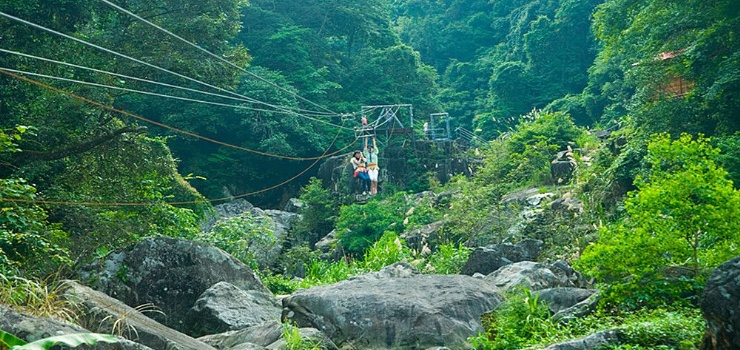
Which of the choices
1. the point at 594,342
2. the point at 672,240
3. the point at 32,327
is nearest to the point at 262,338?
the point at 32,327

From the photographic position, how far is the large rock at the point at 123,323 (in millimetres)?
7680

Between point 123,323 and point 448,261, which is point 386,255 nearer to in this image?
point 448,261

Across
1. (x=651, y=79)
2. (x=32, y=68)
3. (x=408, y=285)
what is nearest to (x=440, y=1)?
(x=651, y=79)

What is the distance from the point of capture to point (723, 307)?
19.3 feet

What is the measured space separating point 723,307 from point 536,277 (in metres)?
5.55

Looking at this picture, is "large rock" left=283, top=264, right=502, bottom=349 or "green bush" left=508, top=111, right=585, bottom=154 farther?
"green bush" left=508, top=111, right=585, bottom=154

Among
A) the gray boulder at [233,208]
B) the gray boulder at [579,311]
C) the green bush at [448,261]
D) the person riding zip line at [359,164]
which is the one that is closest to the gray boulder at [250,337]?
the gray boulder at [579,311]

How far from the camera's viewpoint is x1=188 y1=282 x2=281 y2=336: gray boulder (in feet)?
34.9

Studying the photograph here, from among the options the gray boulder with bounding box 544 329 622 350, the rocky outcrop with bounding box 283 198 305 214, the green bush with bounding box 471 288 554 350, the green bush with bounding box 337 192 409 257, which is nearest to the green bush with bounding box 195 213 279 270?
the green bush with bounding box 337 192 409 257

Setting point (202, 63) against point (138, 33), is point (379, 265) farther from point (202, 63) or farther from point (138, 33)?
point (138, 33)

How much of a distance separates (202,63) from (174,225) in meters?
5.81

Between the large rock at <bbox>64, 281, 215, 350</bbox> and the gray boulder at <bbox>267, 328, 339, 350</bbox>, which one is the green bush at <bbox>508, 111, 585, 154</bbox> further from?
the large rock at <bbox>64, 281, 215, 350</bbox>

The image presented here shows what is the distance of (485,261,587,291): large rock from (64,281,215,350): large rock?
14.5ft

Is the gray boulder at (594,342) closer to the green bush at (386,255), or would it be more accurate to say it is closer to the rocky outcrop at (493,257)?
the rocky outcrop at (493,257)
